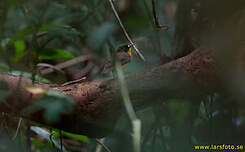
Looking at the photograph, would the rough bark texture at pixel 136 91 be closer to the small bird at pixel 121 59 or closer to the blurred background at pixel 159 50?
the blurred background at pixel 159 50

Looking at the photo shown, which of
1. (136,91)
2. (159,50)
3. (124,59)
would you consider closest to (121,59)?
(124,59)

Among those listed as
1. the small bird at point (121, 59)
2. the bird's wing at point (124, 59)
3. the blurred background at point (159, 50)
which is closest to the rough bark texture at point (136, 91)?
the blurred background at point (159, 50)

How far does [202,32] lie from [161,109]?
0.72 metres

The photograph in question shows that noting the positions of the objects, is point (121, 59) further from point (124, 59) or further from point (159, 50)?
point (159, 50)

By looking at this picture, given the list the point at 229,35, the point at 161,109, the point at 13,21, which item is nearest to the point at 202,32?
the point at 229,35

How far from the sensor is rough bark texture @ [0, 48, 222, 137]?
69.2 inches

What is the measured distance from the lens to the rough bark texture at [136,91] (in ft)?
5.77

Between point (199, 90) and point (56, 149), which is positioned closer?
point (199, 90)

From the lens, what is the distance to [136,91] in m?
1.77

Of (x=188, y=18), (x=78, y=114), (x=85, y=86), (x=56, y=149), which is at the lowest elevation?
(x=56, y=149)

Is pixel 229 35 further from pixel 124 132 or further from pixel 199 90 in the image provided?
pixel 124 132

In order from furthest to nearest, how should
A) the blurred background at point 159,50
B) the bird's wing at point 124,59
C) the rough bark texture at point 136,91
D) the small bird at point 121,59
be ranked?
Answer: 1. the bird's wing at point 124,59
2. the small bird at point 121,59
3. the rough bark texture at point 136,91
4. the blurred background at point 159,50

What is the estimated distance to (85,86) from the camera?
202 centimetres

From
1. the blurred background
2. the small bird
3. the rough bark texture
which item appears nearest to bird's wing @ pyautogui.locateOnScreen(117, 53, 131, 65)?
the small bird
